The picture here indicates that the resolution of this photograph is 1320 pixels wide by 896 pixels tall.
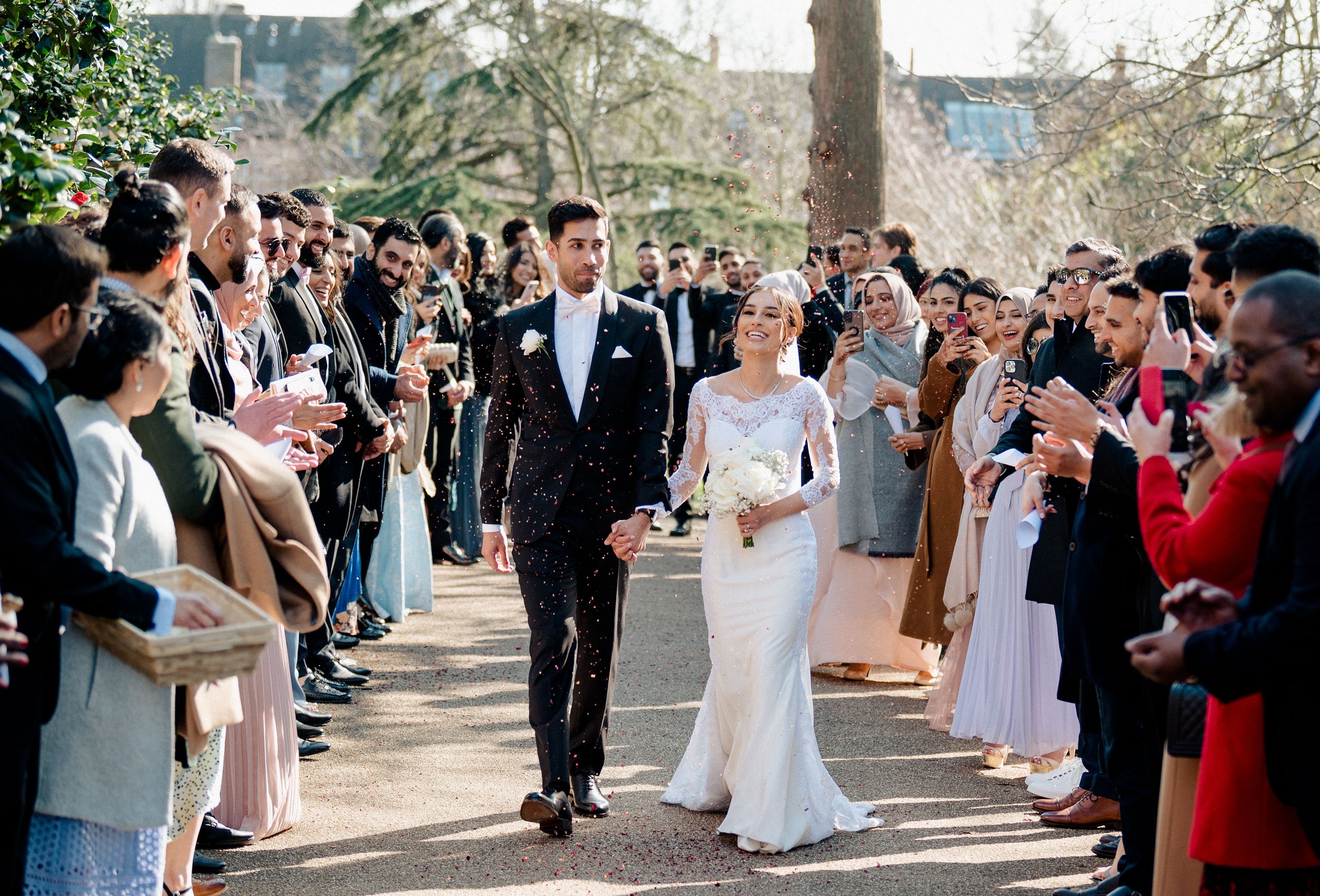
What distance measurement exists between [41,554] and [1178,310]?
138 inches

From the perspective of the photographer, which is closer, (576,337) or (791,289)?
(576,337)

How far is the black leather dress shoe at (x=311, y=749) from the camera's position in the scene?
614 cm

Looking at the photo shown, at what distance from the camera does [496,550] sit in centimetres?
546

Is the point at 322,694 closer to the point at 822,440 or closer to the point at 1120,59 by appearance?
the point at 822,440

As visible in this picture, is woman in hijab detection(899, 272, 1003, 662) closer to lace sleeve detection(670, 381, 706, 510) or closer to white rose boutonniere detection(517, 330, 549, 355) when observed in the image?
lace sleeve detection(670, 381, 706, 510)

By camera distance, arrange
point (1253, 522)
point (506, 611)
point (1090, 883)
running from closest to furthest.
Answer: point (1253, 522), point (1090, 883), point (506, 611)

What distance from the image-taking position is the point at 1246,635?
2.81m

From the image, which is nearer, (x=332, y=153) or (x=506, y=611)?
(x=506, y=611)

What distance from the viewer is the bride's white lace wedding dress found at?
5160mm

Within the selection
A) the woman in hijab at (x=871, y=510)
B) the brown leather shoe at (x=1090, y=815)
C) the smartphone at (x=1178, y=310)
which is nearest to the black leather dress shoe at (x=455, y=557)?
the woman in hijab at (x=871, y=510)

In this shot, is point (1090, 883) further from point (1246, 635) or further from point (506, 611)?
point (506, 611)

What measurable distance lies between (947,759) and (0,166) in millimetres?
4972

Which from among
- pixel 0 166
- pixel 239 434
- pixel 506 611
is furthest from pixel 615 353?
pixel 506 611

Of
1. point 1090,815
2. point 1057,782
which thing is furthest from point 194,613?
point 1057,782
